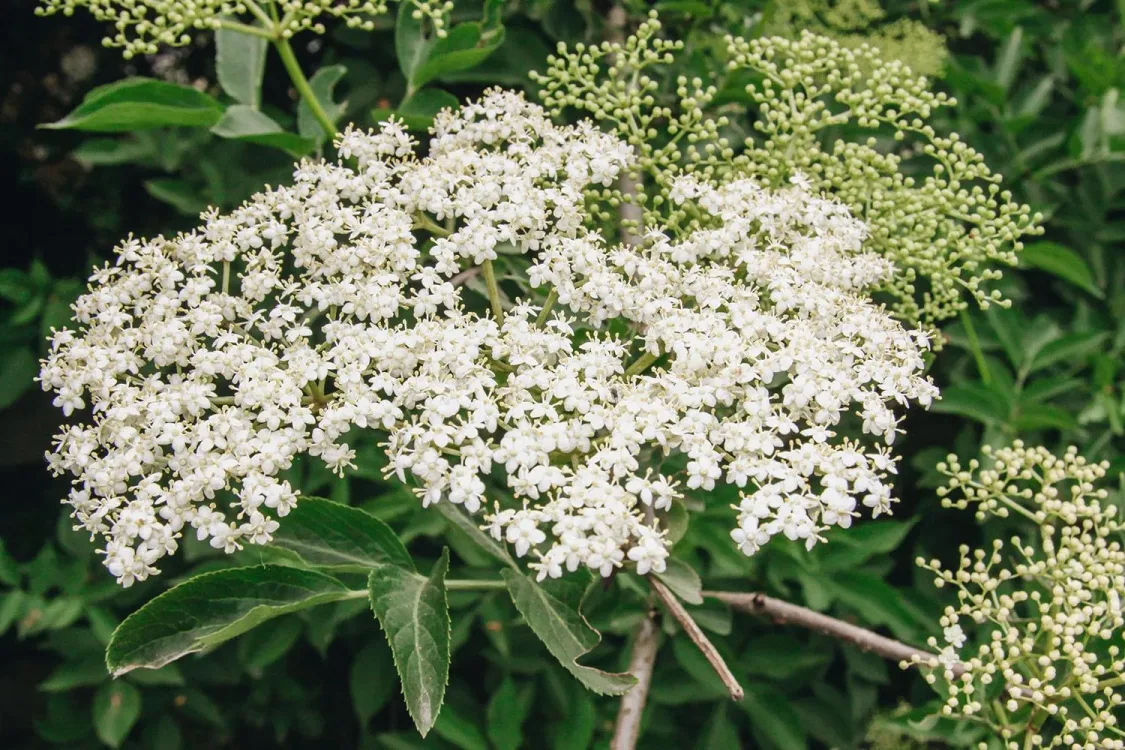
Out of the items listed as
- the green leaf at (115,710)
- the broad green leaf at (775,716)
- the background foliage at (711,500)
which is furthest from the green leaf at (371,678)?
the broad green leaf at (775,716)

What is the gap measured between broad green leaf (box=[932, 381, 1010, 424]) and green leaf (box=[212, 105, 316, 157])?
1.61 metres

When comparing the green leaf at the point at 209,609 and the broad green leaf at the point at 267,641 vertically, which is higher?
the green leaf at the point at 209,609

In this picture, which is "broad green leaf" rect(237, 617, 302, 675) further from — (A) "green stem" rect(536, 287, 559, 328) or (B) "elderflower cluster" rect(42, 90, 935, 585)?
(A) "green stem" rect(536, 287, 559, 328)

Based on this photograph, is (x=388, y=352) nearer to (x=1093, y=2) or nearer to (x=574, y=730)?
(x=574, y=730)

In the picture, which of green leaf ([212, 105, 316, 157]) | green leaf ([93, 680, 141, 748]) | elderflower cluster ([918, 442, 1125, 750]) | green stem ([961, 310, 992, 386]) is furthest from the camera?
green leaf ([93, 680, 141, 748])

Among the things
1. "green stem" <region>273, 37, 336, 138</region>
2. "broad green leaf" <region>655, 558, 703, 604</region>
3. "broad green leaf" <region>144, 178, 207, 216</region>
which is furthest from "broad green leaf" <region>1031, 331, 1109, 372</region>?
"broad green leaf" <region>144, 178, 207, 216</region>

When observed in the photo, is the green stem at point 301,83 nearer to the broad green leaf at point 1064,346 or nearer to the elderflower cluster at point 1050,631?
the elderflower cluster at point 1050,631

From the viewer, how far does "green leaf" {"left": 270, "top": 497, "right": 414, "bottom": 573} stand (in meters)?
1.65

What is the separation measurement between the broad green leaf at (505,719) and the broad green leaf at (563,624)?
0.86 m

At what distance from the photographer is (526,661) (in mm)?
2572

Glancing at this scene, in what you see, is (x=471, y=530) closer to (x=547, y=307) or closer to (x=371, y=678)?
(x=547, y=307)

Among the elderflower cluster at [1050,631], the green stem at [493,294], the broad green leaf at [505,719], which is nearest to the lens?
the elderflower cluster at [1050,631]

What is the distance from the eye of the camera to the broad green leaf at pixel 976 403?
234 centimetres

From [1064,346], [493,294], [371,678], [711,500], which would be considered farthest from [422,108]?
[1064,346]
